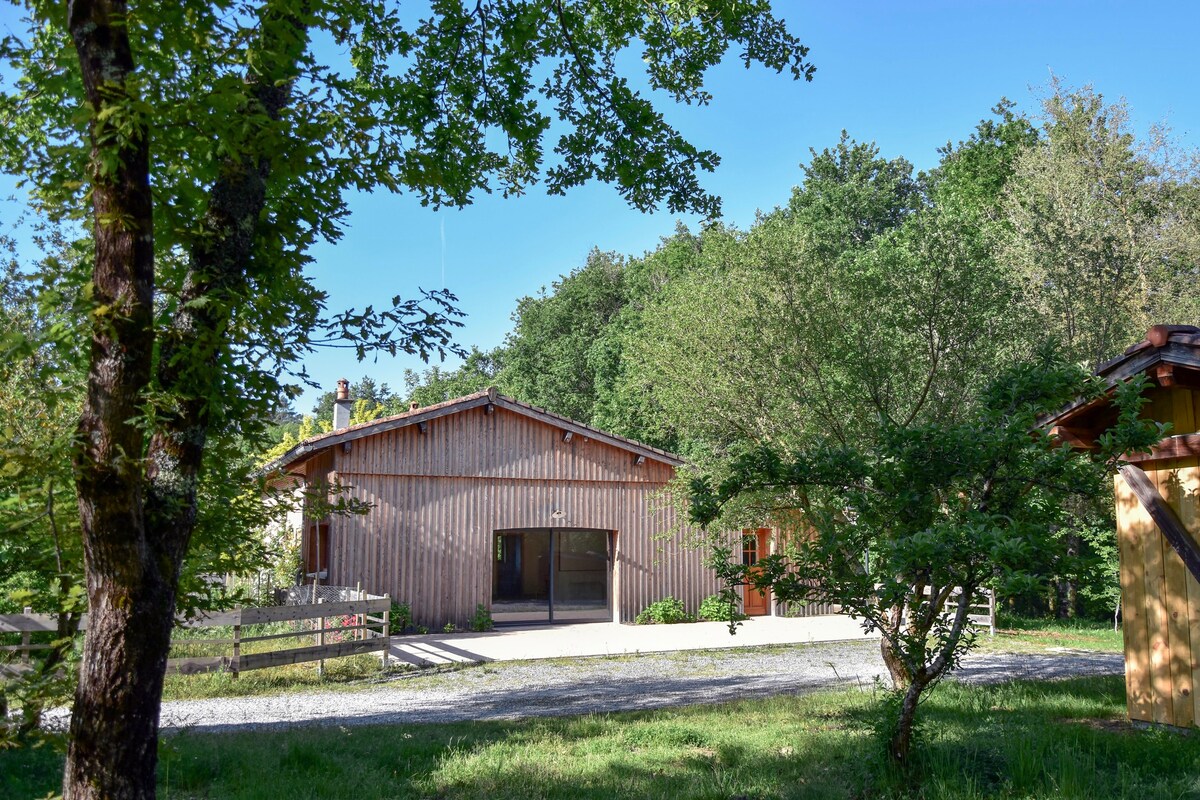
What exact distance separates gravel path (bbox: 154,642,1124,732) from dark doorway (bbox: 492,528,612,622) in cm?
1277

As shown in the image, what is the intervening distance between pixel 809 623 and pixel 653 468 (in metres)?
5.47

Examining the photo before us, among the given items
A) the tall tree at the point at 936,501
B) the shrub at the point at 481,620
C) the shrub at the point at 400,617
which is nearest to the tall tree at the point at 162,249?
the tall tree at the point at 936,501

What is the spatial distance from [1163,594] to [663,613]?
15125 millimetres

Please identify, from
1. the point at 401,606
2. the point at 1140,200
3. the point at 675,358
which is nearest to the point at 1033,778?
the point at 675,358

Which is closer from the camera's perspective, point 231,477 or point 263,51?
point 263,51

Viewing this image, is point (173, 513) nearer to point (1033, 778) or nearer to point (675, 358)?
point (1033, 778)

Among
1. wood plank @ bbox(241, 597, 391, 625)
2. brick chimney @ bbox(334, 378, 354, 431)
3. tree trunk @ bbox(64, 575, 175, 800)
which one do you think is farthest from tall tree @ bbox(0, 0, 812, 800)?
brick chimney @ bbox(334, 378, 354, 431)

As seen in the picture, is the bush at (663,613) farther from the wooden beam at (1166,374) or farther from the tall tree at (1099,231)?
the wooden beam at (1166,374)

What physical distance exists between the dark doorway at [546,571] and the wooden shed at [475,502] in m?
6.06

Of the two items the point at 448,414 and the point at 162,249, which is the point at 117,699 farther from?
the point at 448,414

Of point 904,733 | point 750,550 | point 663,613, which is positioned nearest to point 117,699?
point 904,733

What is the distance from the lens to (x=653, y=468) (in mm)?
22906

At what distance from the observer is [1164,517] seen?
25.1 ft

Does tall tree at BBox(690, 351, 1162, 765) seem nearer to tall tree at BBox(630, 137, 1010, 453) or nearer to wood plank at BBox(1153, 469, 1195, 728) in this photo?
wood plank at BBox(1153, 469, 1195, 728)
